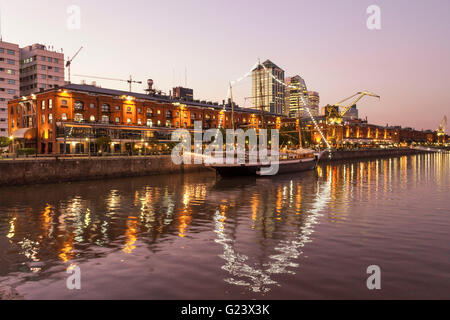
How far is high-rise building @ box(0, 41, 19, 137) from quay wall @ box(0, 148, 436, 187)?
75413 mm

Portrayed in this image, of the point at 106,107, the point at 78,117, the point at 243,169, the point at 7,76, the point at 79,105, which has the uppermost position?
the point at 7,76

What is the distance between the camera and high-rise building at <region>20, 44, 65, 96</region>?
388 ft

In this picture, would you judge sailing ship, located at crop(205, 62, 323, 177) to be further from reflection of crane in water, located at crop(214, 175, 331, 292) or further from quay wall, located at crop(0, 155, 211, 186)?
reflection of crane in water, located at crop(214, 175, 331, 292)

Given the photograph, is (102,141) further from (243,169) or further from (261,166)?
(261,166)

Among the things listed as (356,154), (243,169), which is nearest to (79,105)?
(243,169)

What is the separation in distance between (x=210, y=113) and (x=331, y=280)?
9736 cm

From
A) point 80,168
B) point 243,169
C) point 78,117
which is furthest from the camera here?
point 78,117

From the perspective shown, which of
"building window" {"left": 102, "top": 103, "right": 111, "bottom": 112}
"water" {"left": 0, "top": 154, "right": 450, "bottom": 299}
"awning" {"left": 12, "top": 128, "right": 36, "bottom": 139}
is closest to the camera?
"water" {"left": 0, "top": 154, "right": 450, "bottom": 299}

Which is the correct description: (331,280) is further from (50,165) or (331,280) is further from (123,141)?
(123,141)

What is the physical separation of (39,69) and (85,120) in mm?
65088

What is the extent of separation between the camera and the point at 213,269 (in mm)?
12422

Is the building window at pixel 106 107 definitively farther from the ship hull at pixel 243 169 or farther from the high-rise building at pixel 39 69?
the high-rise building at pixel 39 69

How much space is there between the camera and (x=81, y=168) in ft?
154

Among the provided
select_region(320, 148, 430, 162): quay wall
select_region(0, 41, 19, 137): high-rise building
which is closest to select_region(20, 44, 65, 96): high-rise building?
select_region(0, 41, 19, 137): high-rise building
